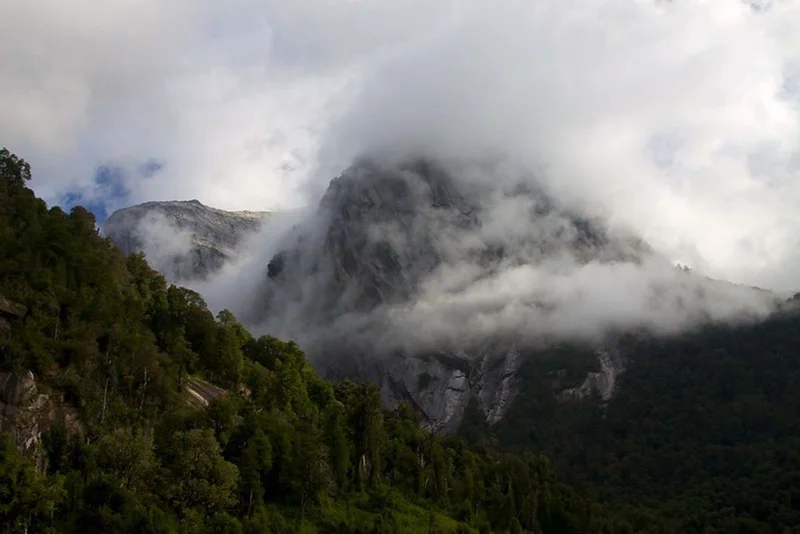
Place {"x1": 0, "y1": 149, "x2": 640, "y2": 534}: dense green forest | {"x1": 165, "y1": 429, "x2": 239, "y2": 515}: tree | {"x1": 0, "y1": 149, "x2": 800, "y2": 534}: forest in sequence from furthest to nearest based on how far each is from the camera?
{"x1": 165, "y1": 429, "x2": 239, "y2": 515}: tree, {"x1": 0, "y1": 149, "x2": 800, "y2": 534}: forest, {"x1": 0, "y1": 149, "x2": 640, "y2": 534}: dense green forest

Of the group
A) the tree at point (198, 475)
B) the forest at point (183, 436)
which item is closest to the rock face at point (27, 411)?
the forest at point (183, 436)

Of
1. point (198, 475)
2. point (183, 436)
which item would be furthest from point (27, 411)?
point (198, 475)

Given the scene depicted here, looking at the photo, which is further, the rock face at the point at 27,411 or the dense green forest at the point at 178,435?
the rock face at the point at 27,411

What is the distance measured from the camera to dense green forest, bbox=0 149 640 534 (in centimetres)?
7531

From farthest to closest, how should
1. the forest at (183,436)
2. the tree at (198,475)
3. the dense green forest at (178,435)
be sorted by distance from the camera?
the tree at (198,475) < the forest at (183,436) < the dense green forest at (178,435)

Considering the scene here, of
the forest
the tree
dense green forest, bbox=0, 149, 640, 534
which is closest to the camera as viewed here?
dense green forest, bbox=0, 149, 640, 534

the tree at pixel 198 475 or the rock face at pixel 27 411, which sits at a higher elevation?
the rock face at pixel 27 411

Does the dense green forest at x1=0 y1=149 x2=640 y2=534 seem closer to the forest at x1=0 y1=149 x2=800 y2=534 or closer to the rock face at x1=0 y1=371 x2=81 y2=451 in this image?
the forest at x1=0 y1=149 x2=800 y2=534

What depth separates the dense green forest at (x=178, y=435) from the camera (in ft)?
247

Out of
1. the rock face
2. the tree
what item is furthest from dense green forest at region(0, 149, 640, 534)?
the rock face

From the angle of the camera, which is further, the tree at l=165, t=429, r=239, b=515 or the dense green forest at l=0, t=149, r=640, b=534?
the tree at l=165, t=429, r=239, b=515

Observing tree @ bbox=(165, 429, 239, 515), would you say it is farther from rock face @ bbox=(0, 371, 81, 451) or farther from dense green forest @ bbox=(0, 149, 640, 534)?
rock face @ bbox=(0, 371, 81, 451)

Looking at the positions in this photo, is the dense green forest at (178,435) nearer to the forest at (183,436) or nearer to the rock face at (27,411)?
the forest at (183,436)

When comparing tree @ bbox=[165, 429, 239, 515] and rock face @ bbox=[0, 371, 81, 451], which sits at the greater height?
rock face @ bbox=[0, 371, 81, 451]
